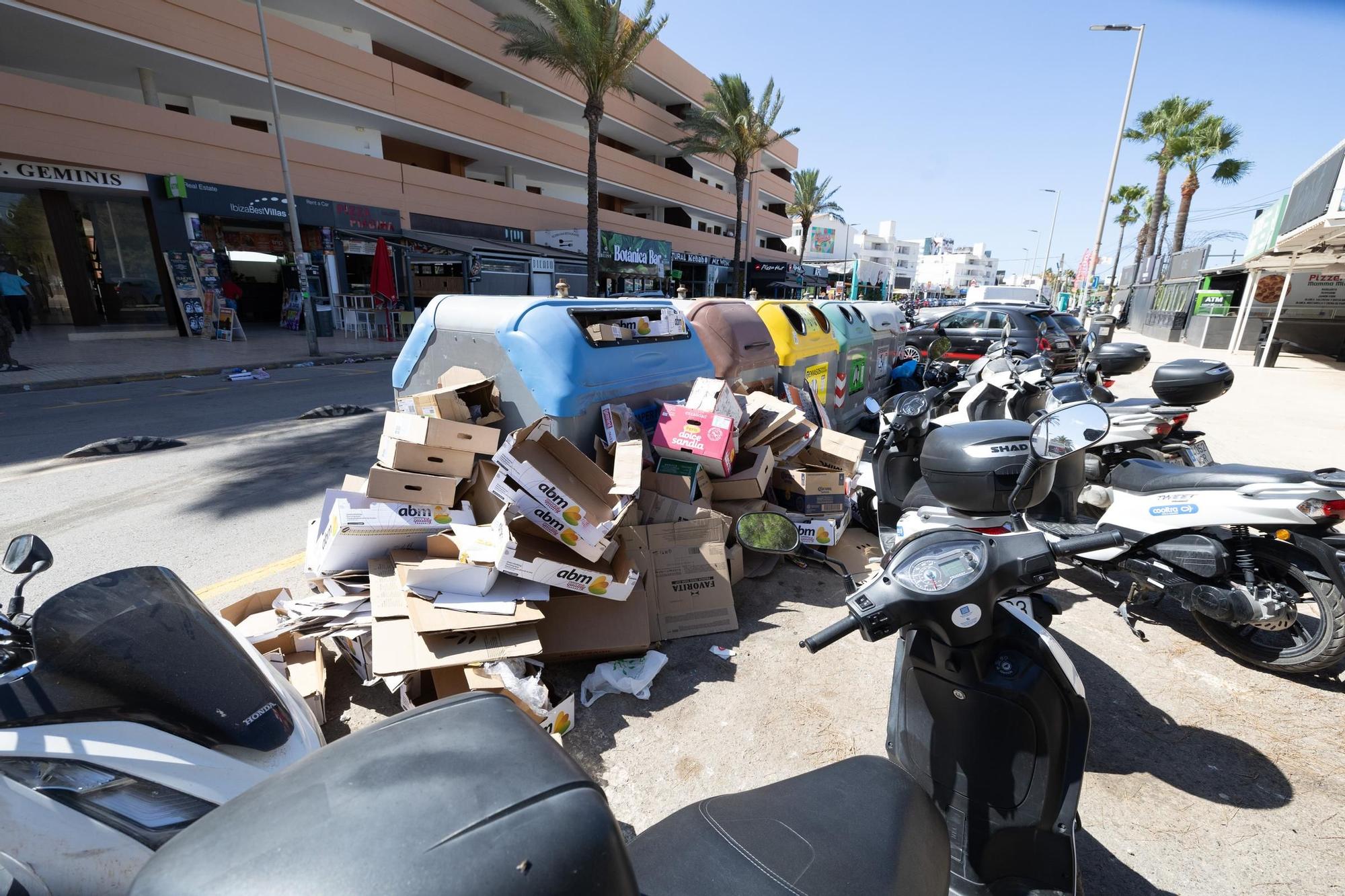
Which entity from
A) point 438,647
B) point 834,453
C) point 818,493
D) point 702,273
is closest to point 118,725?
point 438,647

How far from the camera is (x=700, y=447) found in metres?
3.74

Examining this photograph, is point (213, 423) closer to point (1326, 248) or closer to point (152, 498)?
point (152, 498)

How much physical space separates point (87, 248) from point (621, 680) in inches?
827

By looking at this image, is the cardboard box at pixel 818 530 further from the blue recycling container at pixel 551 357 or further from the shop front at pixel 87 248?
the shop front at pixel 87 248

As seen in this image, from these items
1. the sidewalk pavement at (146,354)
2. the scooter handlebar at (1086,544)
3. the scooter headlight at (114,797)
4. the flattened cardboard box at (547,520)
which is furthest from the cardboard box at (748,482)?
the sidewalk pavement at (146,354)

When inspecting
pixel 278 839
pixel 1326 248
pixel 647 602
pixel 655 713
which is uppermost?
pixel 1326 248

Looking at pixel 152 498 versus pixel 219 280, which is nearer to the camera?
pixel 152 498

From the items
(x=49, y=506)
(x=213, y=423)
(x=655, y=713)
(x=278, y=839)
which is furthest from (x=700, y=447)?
(x=213, y=423)

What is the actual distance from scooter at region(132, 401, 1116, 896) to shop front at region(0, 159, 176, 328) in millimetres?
19622

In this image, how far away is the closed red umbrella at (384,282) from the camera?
17125mm

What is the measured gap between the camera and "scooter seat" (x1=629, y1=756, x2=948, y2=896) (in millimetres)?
1006

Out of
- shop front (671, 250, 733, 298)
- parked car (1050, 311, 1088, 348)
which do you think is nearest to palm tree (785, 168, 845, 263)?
shop front (671, 250, 733, 298)

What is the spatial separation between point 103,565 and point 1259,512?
638 centimetres

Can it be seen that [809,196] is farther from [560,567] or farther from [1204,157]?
[560,567]
